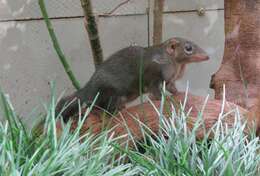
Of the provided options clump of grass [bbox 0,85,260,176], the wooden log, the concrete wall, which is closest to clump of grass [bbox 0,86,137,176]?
clump of grass [bbox 0,85,260,176]

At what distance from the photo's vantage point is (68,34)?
5.81m

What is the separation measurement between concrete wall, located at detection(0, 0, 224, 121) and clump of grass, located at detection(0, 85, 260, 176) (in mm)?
2475

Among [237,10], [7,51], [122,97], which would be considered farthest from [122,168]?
[7,51]

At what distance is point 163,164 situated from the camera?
3199 mm

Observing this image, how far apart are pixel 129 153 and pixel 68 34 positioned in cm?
286

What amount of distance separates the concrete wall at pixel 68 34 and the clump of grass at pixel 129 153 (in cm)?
248

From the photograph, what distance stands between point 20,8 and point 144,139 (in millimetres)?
2653

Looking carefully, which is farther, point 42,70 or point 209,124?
point 42,70

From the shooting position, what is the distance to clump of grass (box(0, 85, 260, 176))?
2941 mm

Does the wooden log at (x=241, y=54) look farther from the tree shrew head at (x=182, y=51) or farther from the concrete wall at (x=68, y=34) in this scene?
the concrete wall at (x=68, y=34)

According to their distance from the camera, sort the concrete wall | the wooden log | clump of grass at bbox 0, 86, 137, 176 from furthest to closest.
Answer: the concrete wall
the wooden log
clump of grass at bbox 0, 86, 137, 176

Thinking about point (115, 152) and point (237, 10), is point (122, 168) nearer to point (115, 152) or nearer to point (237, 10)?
point (115, 152)

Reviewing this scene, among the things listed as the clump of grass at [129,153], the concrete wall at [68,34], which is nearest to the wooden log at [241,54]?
the clump of grass at [129,153]

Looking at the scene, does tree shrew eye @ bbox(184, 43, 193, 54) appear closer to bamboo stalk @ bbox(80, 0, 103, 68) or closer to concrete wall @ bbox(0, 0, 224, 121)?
bamboo stalk @ bbox(80, 0, 103, 68)
